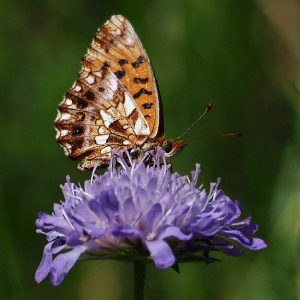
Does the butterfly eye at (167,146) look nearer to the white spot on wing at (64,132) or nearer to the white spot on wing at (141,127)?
the white spot on wing at (141,127)

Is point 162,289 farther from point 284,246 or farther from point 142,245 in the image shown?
point 142,245

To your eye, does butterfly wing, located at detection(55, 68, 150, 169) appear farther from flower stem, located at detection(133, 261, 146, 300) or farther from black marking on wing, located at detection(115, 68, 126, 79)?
flower stem, located at detection(133, 261, 146, 300)

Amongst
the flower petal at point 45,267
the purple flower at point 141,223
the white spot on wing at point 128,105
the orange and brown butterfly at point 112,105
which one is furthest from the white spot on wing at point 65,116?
the flower petal at point 45,267

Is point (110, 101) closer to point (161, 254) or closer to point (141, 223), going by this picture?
point (141, 223)

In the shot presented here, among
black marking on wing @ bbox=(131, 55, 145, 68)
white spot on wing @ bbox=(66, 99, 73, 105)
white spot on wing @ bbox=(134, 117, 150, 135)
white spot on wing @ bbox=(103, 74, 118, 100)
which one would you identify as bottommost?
white spot on wing @ bbox=(134, 117, 150, 135)

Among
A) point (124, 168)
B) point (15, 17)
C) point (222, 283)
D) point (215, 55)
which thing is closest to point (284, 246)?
point (222, 283)

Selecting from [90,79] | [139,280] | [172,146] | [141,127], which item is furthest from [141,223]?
[90,79]

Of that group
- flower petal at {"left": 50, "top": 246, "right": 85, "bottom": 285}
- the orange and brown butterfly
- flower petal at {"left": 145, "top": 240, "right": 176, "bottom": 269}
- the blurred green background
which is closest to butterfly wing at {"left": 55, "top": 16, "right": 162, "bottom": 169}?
the orange and brown butterfly
